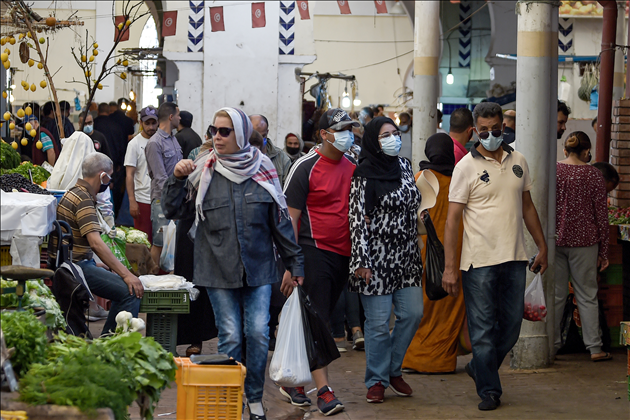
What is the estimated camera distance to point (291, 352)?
212 inches

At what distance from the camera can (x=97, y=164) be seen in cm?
619

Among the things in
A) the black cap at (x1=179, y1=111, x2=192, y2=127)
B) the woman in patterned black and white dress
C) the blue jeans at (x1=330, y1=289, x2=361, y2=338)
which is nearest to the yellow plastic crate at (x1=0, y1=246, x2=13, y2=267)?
the woman in patterned black and white dress

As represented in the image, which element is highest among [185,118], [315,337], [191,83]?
[191,83]

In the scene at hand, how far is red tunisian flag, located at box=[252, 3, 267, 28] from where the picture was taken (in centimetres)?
1534

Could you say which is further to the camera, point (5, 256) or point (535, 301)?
point (535, 301)

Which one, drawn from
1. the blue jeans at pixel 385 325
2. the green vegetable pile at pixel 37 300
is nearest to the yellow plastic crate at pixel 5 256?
the green vegetable pile at pixel 37 300

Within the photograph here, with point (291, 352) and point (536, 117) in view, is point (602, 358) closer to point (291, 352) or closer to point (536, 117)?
point (536, 117)

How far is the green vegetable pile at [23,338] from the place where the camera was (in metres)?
3.63

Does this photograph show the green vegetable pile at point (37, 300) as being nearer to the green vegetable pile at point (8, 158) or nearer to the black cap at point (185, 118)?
the green vegetable pile at point (8, 158)

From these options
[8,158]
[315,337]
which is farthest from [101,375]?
[8,158]

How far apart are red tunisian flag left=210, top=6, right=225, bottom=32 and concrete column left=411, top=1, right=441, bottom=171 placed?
3767 mm

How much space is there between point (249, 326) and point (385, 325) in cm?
101

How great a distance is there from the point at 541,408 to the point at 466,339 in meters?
1.03

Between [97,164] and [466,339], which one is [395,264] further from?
[97,164]
